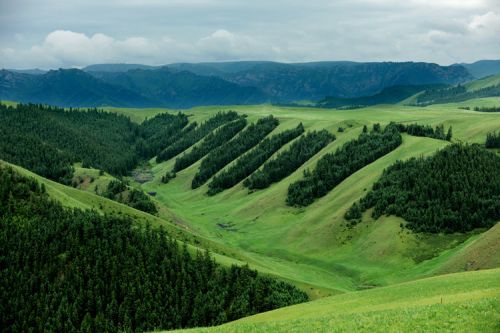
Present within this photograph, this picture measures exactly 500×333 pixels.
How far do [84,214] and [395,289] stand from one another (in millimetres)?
98891

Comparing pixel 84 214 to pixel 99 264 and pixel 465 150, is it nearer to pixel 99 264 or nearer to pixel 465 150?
pixel 99 264

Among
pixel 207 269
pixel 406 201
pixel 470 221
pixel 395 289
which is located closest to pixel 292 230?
pixel 406 201

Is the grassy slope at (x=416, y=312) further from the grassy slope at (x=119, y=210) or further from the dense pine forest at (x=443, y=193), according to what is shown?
the dense pine forest at (x=443, y=193)

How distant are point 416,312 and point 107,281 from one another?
307ft

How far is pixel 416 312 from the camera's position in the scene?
44.1m

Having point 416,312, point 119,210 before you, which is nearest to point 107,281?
point 119,210

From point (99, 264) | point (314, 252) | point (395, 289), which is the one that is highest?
point (395, 289)

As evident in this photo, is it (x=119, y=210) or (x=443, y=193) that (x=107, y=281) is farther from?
(x=443, y=193)

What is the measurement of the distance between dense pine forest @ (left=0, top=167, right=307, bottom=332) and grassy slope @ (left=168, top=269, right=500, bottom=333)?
50.6m

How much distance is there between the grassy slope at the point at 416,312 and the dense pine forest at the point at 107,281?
166 ft

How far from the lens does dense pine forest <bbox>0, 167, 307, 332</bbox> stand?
371 ft

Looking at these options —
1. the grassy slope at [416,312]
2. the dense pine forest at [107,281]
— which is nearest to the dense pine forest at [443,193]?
the dense pine forest at [107,281]

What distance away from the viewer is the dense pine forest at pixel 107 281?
112938 mm

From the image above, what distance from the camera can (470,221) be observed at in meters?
165
